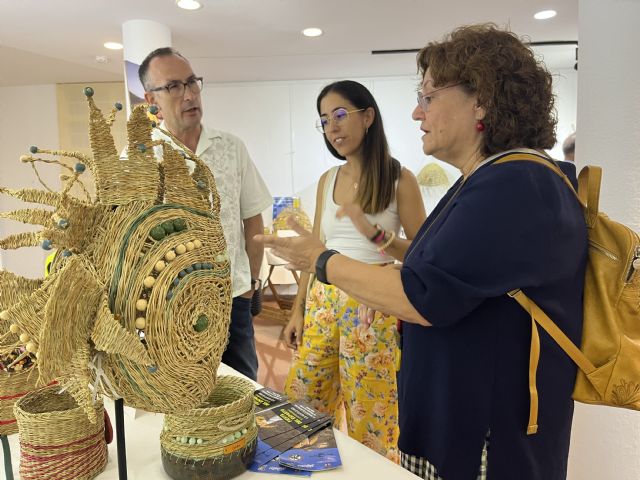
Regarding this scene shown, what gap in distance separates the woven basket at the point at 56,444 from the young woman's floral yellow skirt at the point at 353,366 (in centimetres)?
90

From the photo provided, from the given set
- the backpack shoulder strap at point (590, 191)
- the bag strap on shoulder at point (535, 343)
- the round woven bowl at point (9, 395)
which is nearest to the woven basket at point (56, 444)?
the round woven bowl at point (9, 395)

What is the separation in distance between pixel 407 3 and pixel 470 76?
119 inches

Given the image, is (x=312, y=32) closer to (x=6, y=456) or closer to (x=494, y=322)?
(x=494, y=322)

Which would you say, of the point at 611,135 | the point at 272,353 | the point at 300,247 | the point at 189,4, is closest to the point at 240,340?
the point at 300,247

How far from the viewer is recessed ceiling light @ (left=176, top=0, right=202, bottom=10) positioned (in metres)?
3.46

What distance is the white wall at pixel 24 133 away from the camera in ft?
20.5

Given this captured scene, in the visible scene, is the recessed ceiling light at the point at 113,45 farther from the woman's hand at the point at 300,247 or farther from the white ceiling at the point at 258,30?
the woman's hand at the point at 300,247

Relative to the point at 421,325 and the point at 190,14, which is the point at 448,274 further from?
the point at 190,14

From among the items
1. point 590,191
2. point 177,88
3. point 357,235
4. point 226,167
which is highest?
point 177,88

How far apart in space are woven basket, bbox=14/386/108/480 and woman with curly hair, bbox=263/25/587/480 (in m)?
0.57

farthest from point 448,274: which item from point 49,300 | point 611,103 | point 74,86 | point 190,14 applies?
point 74,86

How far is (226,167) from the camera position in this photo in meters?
1.88

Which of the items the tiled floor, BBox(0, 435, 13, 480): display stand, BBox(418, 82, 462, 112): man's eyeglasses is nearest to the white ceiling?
the tiled floor

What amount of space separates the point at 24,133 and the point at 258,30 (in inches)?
161
